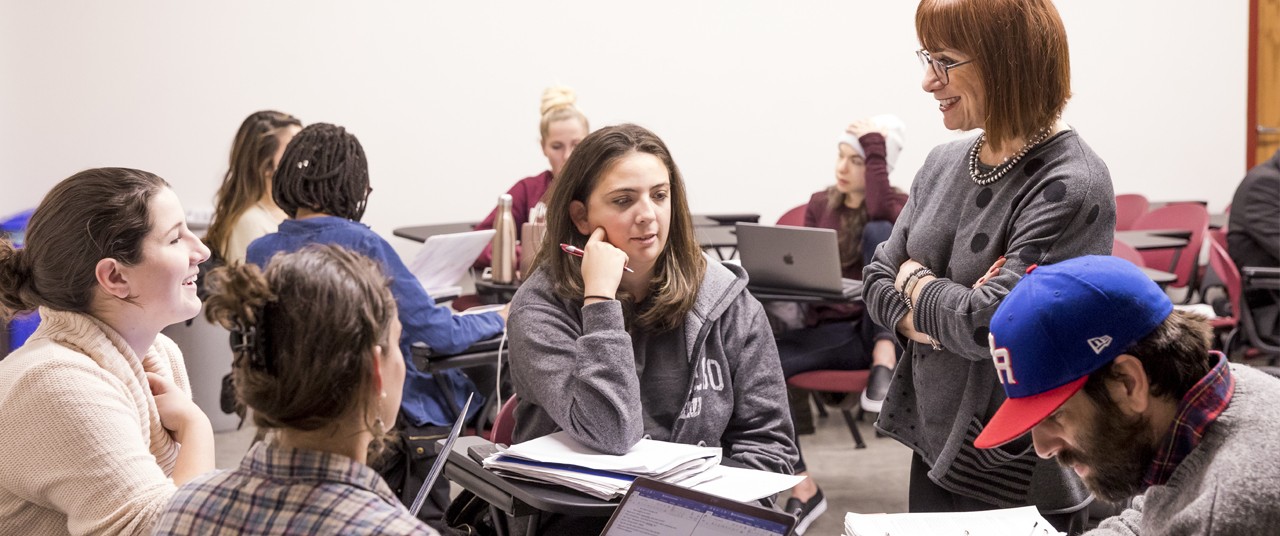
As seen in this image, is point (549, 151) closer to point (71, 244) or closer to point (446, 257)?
point (446, 257)

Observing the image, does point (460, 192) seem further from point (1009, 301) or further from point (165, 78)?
point (1009, 301)

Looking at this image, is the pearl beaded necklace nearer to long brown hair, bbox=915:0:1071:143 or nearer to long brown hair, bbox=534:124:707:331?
long brown hair, bbox=915:0:1071:143

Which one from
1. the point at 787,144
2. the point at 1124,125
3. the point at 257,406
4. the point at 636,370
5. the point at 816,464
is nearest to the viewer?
the point at 257,406

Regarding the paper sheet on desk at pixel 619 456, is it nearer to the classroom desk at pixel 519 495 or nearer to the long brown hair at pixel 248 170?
the classroom desk at pixel 519 495

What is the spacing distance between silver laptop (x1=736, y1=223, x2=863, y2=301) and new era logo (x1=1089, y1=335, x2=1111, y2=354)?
8.13 feet

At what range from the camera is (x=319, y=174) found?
299 centimetres

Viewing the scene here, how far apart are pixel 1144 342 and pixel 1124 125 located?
694 centimetres

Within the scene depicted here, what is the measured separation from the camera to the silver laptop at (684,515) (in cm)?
136

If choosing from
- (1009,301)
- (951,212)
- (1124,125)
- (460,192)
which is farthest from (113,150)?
(1124,125)

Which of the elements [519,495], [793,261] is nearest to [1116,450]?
[519,495]

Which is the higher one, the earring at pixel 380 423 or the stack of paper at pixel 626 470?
the earring at pixel 380 423

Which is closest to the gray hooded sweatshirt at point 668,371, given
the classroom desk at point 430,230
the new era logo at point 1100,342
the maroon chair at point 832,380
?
the new era logo at point 1100,342

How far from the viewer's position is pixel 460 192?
626 centimetres

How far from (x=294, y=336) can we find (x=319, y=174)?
6.38 feet
